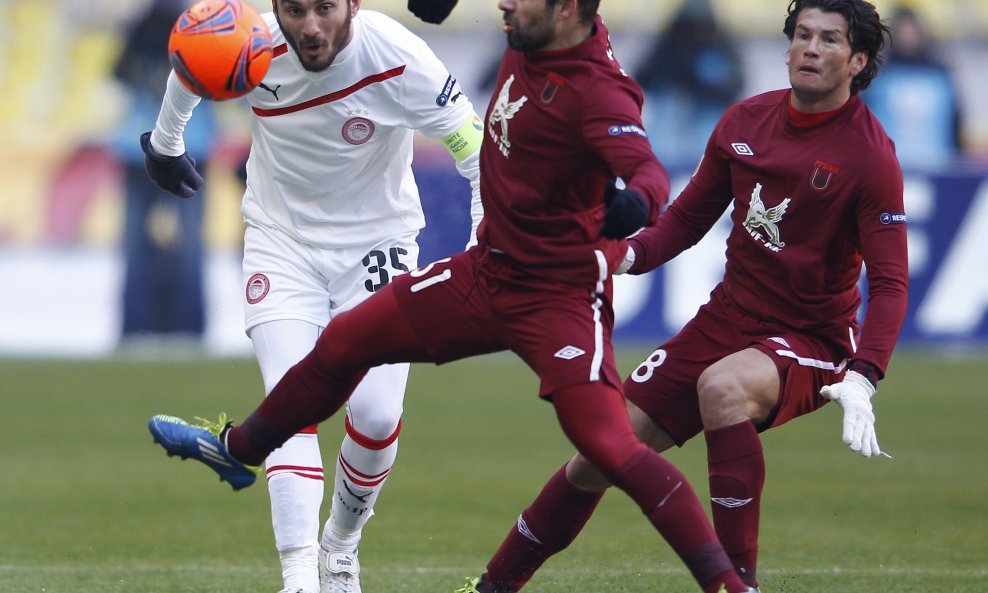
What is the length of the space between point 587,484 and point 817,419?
849 cm

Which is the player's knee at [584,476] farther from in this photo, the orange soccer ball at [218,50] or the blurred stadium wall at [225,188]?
the blurred stadium wall at [225,188]

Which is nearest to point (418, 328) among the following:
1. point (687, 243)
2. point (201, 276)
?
point (687, 243)

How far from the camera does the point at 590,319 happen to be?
211 inches

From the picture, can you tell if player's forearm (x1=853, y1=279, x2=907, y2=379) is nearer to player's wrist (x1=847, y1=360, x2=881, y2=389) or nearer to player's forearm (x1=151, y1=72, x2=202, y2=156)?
player's wrist (x1=847, y1=360, x2=881, y2=389)

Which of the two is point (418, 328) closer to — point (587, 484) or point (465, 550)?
point (587, 484)

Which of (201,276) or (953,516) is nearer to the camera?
Answer: (953,516)

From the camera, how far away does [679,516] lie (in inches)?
200

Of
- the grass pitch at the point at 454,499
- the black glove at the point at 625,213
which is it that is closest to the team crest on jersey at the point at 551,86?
the black glove at the point at 625,213

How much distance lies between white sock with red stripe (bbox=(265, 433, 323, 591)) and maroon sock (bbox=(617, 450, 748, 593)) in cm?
152

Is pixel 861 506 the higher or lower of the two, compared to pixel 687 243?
lower

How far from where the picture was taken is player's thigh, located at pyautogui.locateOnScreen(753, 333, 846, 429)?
5.90 m

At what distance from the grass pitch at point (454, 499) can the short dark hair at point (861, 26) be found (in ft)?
7.41

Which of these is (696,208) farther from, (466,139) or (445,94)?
(445,94)

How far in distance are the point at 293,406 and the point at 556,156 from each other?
131 cm
